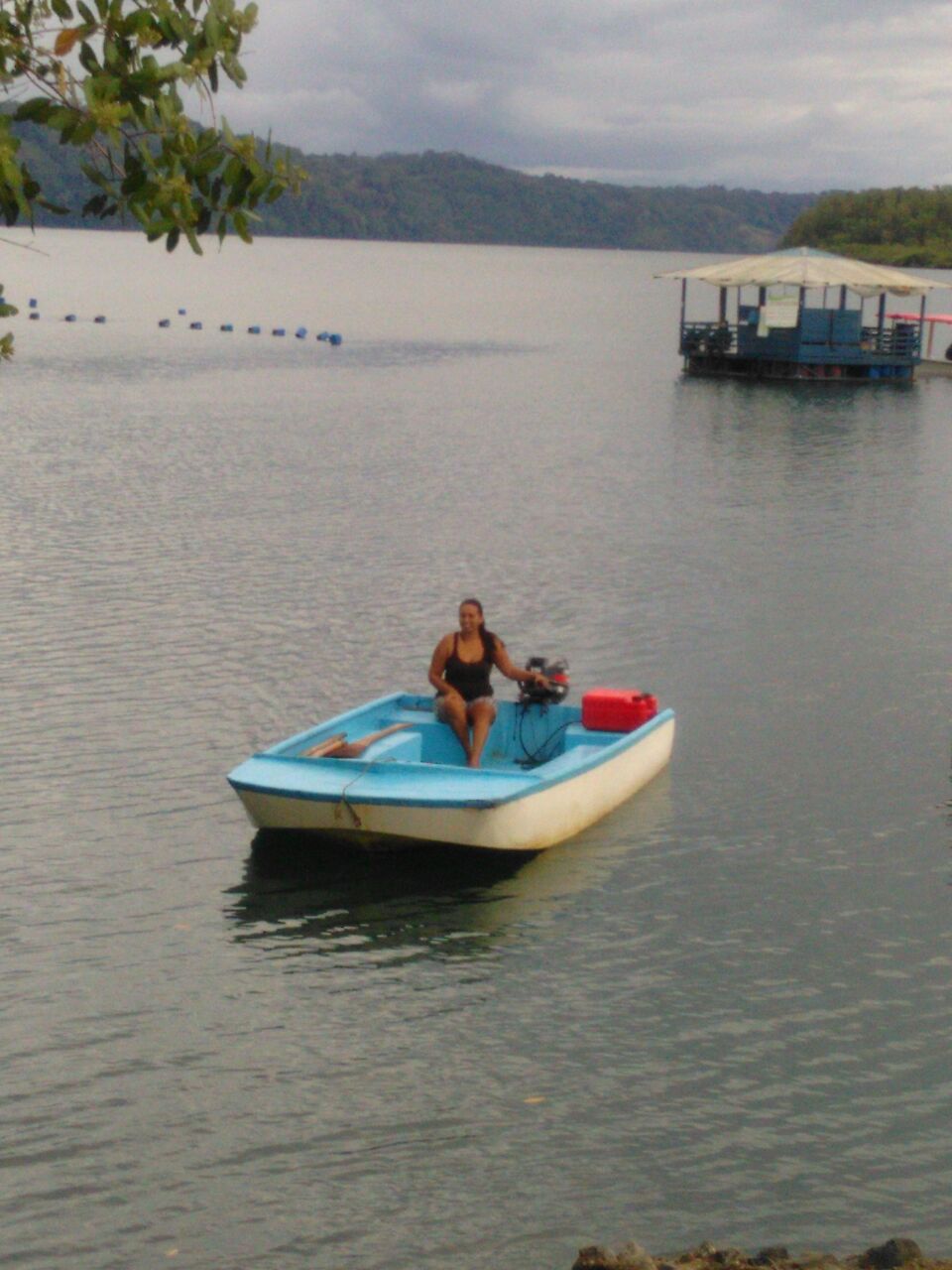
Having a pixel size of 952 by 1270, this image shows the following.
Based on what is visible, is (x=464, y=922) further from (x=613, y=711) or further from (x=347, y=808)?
(x=613, y=711)

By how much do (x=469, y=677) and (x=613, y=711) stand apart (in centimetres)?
158

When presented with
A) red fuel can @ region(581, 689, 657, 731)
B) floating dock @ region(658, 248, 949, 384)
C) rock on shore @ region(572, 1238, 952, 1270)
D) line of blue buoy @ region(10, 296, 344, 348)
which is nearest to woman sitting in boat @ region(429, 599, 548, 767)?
red fuel can @ region(581, 689, 657, 731)

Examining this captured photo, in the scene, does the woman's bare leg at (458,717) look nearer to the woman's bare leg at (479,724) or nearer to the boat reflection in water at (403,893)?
the woman's bare leg at (479,724)

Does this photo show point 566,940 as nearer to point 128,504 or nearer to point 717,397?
point 128,504

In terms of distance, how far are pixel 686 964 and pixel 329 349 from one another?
7943cm

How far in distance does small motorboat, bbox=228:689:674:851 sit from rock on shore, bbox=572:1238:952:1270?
20.4 feet

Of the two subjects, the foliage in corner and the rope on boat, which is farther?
the rope on boat

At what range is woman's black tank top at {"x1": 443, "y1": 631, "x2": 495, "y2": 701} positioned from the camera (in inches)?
715

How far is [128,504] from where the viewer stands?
1486 inches

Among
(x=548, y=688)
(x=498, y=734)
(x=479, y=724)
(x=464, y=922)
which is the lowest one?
(x=464, y=922)

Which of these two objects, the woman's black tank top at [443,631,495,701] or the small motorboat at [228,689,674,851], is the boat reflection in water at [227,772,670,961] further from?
the woman's black tank top at [443,631,495,701]

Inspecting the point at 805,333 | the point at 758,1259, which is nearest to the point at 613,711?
the point at 758,1259

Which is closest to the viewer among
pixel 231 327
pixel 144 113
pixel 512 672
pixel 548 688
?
pixel 144 113

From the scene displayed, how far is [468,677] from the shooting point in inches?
714
